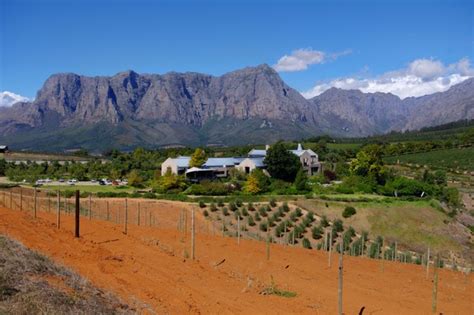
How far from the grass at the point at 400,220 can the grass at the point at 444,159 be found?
141ft

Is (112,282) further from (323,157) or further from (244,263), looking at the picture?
(323,157)

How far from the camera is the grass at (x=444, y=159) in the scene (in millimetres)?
93250

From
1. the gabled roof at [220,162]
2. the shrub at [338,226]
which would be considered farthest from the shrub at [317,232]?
the gabled roof at [220,162]

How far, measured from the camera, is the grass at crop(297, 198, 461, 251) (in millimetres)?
45469

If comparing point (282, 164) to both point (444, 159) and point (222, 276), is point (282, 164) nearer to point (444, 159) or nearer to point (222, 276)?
point (444, 159)

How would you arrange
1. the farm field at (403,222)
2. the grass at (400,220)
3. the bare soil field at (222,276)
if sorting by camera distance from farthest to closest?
the grass at (400,220)
the farm field at (403,222)
the bare soil field at (222,276)

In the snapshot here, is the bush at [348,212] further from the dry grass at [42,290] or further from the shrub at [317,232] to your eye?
the dry grass at [42,290]

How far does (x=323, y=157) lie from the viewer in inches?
3834

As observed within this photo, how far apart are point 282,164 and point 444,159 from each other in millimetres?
45044

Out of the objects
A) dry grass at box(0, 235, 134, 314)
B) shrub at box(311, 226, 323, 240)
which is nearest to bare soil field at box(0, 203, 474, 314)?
dry grass at box(0, 235, 134, 314)

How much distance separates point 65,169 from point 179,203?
43.4m

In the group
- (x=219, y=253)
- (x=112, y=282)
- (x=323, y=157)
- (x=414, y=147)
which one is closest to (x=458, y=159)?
(x=414, y=147)

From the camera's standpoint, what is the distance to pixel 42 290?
8.98 m

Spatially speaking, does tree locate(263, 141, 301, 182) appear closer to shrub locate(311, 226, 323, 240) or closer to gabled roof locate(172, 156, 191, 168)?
gabled roof locate(172, 156, 191, 168)
